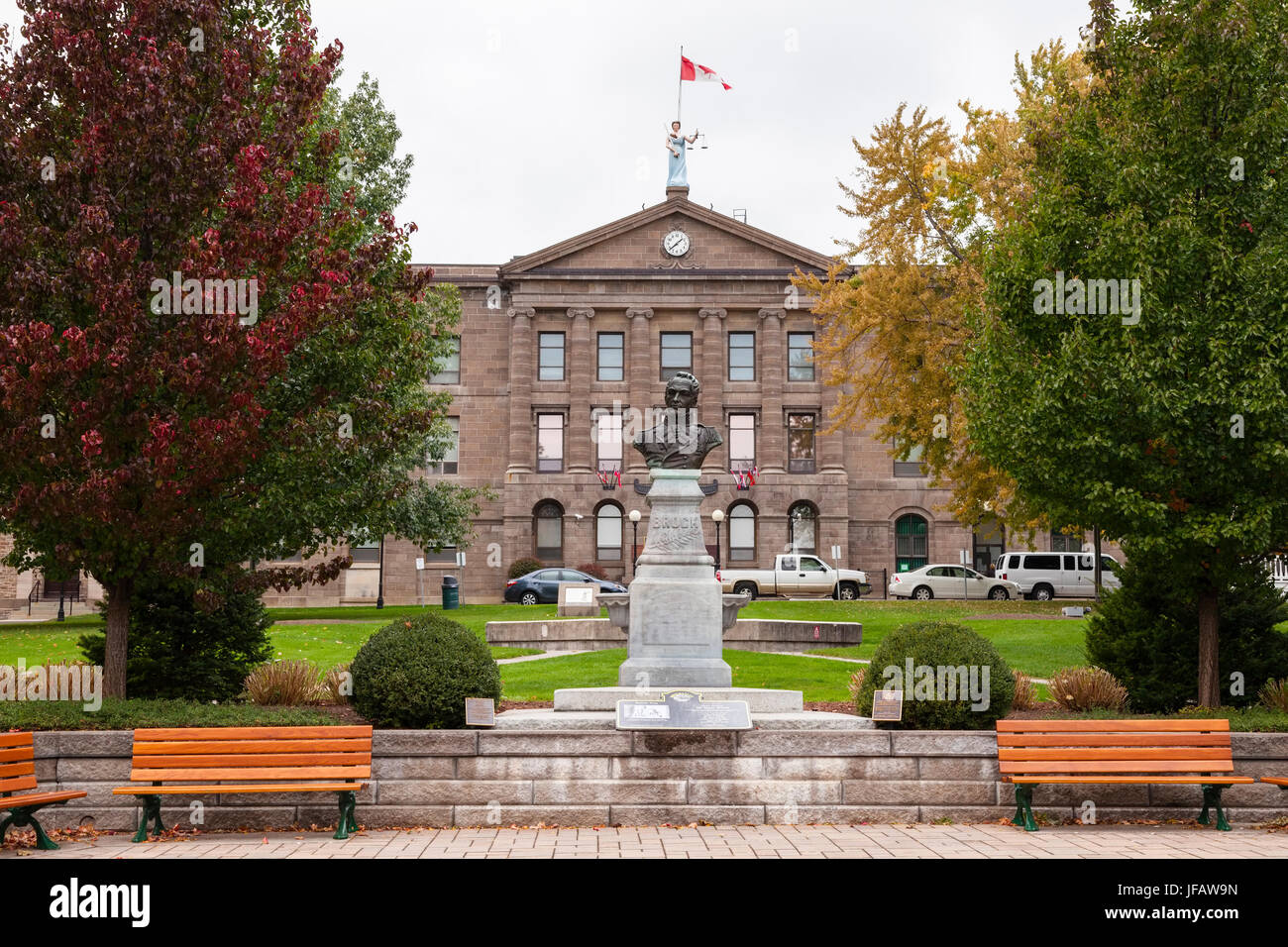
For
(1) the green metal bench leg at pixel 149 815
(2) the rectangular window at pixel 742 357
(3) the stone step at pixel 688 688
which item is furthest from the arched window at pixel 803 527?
(1) the green metal bench leg at pixel 149 815

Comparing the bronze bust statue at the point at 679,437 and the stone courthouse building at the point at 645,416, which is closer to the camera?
the bronze bust statue at the point at 679,437

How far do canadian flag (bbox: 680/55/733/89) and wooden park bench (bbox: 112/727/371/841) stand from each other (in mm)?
37661

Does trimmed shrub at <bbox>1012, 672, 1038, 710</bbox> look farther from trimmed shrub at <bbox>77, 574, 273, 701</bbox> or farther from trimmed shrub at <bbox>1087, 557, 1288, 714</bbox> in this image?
trimmed shrub at <bbox>77, 574, 273, 701</bbox>

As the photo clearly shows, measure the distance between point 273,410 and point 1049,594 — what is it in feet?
115

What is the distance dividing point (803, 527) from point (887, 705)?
42037 mm

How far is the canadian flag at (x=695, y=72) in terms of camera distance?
43.6 meters

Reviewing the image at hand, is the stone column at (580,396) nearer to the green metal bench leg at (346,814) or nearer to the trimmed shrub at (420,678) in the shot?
the trimmed shrub at (420,678)

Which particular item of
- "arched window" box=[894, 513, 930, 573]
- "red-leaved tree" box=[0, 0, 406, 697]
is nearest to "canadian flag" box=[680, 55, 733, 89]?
"arched window" box=[894, 513, 930, 573]

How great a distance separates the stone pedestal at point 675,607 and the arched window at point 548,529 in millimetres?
39703

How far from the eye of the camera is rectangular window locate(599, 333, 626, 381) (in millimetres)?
53781

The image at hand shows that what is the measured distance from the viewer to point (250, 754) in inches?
385

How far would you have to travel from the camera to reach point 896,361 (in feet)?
98.3

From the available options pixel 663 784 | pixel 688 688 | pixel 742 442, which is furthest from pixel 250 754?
pixel 742 442

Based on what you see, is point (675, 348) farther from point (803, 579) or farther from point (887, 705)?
point (887, 705)
